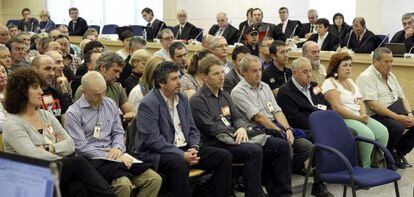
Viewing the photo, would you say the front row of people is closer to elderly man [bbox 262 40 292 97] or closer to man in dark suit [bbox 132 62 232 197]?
man in dark suit [bbox 132 62 232 197]

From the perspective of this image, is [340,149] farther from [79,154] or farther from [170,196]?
[79,154]

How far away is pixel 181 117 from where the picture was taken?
399 cm

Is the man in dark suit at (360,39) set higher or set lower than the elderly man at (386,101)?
higher

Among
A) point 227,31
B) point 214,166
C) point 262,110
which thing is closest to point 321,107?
point 262,110

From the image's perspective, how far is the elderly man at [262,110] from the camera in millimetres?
4543

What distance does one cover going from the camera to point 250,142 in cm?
420

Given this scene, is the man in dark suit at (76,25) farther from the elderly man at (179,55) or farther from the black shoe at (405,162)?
the black shoe at (405,162)

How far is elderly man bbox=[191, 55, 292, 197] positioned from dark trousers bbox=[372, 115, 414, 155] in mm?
1553

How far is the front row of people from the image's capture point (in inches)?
130

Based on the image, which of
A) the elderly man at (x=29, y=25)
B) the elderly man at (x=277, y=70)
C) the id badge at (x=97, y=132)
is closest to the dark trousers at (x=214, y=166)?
the id badge at (x=97, y=132)

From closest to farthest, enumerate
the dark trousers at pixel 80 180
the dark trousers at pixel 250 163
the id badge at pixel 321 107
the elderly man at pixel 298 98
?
the dark trousers at pixel 80 180 → the dark trousers at pixel 250 163 → the elderly man at pixel 298 98 → the id badge at pixel 321 107

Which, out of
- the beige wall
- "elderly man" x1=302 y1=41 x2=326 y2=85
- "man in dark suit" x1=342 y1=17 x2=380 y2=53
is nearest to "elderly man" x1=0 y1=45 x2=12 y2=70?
"elderly man" x1=302 y1=41 x2=326 y2=85

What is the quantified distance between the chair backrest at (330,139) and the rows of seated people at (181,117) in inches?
6.0

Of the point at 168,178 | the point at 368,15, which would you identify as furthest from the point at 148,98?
the point at 368,15
